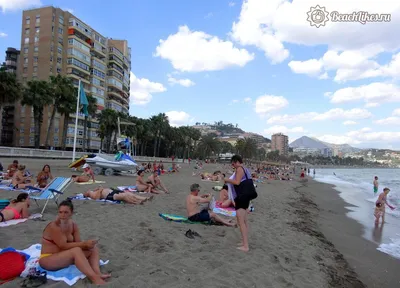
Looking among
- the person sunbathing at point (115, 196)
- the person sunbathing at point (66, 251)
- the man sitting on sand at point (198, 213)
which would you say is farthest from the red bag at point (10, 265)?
the person sunbathing at point (115, 196)

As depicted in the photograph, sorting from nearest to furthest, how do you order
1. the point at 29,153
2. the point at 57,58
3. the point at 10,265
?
the point at 10,265 → the point at 29,153 → the point at 57,58

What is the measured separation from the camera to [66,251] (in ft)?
12.2

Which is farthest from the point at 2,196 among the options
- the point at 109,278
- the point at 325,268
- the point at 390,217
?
the point at 390,217

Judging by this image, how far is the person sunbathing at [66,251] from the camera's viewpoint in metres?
3.65

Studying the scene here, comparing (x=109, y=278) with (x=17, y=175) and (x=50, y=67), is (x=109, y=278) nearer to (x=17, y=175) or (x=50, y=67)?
(x=17, y=175)

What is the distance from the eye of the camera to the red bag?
3496 mm

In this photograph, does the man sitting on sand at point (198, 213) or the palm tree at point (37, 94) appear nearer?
the man sitting on sand at point (198, 213)

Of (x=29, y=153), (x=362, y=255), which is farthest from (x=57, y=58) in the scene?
(x=362, y=255)

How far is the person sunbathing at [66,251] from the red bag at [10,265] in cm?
23

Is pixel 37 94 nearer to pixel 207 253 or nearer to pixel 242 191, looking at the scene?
pixel 242 191

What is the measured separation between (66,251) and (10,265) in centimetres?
61

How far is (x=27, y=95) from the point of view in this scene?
37.0 m

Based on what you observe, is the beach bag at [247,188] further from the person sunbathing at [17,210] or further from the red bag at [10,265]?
the person sunbathing at [17,210]

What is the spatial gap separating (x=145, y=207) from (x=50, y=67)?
60.2 meters
